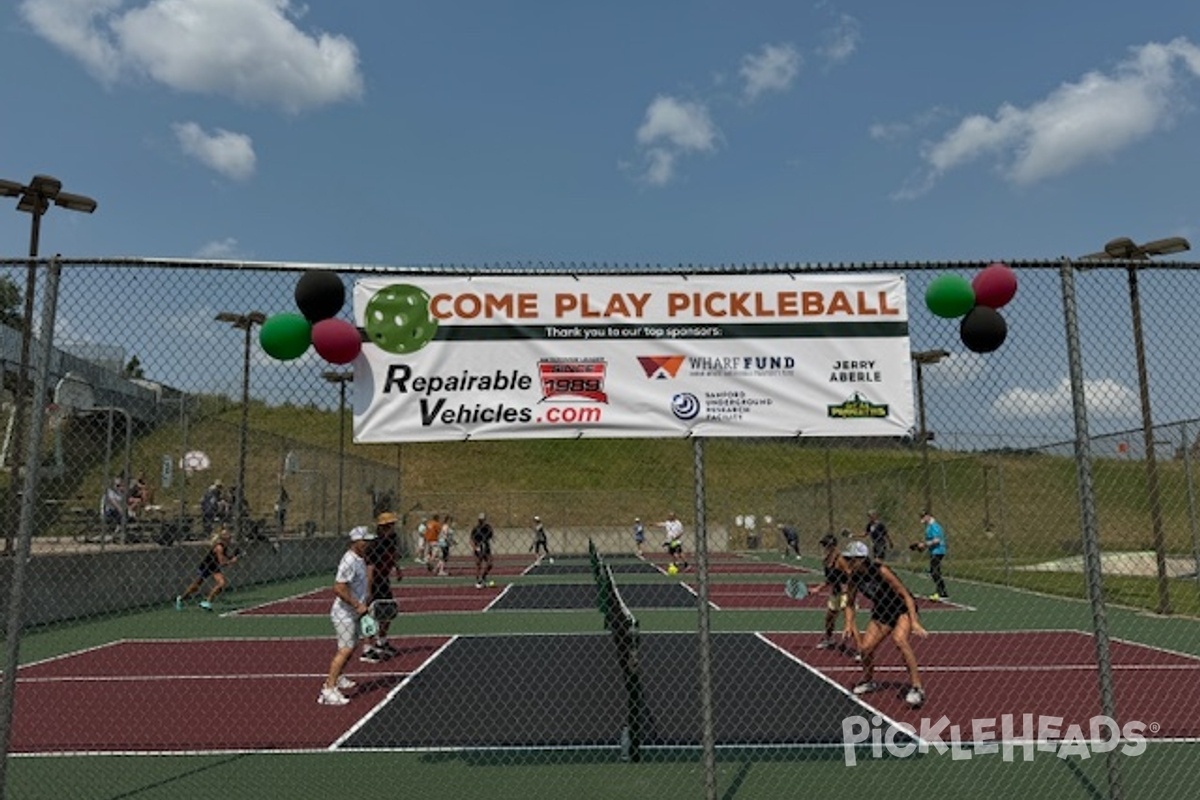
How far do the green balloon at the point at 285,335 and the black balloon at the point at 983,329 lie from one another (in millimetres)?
4323

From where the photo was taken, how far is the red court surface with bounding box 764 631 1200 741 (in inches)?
346

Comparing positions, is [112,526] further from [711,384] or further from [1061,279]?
[1061,279]

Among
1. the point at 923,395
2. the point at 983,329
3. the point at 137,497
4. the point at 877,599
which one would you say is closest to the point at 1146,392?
the point at 923,395

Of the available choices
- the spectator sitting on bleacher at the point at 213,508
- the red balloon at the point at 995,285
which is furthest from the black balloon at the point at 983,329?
the spectator sitting on bleacher at the point at 213,508

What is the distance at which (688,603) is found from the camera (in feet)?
65.4

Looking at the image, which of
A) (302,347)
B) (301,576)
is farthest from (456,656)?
(301,576)

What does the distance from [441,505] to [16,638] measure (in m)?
42.1

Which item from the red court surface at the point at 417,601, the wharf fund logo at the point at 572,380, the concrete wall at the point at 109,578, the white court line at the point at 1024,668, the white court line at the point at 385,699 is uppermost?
the wharf fund logo at the point at 572,380

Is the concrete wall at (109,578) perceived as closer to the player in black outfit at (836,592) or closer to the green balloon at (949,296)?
the player in black outfit at (836,592)

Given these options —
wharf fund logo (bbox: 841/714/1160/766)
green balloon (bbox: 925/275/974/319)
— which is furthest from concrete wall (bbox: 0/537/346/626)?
green balloon (bbox: 925/275/974/319)

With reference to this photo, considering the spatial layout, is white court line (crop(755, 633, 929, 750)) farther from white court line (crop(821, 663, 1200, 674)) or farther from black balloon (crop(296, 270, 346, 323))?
black balloon (crop(296, 270, 346, 323))

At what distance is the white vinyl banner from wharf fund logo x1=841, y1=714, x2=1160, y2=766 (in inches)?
129

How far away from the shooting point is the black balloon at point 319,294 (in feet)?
18.5

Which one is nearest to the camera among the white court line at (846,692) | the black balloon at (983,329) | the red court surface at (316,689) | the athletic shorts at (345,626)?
the black balloon at (983,329)
